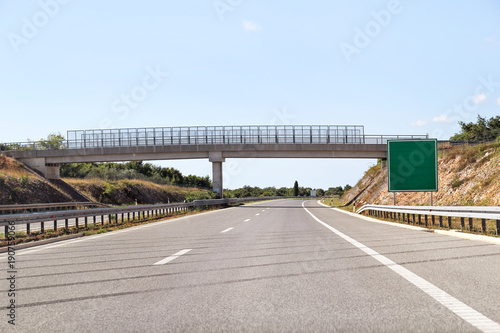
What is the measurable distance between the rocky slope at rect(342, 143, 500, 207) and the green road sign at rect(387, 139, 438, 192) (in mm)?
5103

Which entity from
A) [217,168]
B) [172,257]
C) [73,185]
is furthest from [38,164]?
[172,257]

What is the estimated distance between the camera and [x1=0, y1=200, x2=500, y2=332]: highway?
4512 millimetres

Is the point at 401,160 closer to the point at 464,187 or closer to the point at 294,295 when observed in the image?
the point at 464,187

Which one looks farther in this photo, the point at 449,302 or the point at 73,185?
the point at 73,185

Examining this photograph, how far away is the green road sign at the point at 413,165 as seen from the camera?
892 inches

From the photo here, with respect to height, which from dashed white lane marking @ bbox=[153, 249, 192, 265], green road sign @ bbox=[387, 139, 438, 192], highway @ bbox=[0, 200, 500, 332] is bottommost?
dashed white lane marking @ bbox=[153, 249, 192, 265]

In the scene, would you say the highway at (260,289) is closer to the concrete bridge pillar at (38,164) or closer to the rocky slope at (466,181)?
the rocky slope at (466,181)

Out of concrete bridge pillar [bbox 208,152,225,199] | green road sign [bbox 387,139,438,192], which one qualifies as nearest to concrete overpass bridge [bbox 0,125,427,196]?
concrete bridge pillar [bbox 208,152,225,199]

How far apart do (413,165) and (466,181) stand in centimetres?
1231

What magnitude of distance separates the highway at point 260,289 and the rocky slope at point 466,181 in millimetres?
19904

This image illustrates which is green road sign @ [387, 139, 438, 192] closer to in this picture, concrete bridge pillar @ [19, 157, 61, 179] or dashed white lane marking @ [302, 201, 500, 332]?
dashed white lane marking @ [302, 201, 500, 332]

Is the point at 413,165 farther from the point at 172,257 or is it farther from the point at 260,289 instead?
the point at 260,289

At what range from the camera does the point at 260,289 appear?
6.05 metres

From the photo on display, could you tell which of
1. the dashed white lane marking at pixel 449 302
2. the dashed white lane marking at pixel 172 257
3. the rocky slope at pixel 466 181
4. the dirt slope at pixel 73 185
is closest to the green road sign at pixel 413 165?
the rocky slope at pixel 466 181
